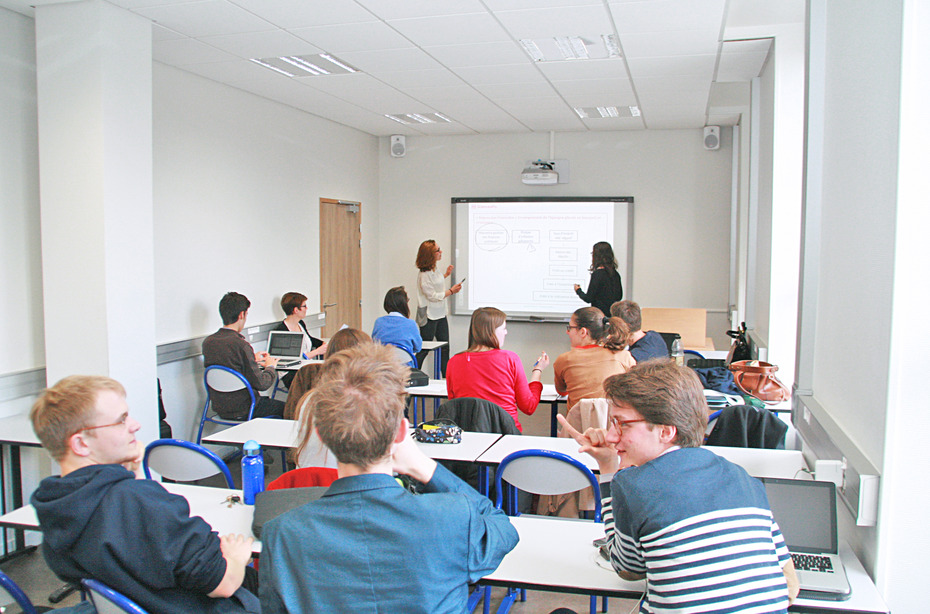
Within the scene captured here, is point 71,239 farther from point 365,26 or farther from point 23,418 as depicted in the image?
point 365,26

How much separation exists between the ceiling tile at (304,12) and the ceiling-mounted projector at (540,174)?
419 centimetres

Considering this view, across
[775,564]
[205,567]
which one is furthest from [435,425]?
[775,564]

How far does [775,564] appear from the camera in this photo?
59.7 inches

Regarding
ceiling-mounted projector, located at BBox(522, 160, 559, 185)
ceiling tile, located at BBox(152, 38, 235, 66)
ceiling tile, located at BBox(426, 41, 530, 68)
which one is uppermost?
ceiling tile, located at BBox(426, 41, 530, 68)

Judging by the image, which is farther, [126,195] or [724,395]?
[724,395]

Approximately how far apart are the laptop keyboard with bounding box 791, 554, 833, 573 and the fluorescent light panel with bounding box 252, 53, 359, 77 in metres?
4.08

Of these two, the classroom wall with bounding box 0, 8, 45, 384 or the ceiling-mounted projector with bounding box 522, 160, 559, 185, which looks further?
the ceiling-mounted projector with bounding box 522, 160, 559, 185

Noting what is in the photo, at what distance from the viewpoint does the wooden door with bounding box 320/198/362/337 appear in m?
7.17

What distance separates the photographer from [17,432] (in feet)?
11.3

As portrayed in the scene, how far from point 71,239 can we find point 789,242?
13.9ft

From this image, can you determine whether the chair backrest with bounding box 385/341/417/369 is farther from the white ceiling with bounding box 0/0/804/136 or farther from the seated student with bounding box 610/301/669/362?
the white ceiling with bounding box 0/0/804/136

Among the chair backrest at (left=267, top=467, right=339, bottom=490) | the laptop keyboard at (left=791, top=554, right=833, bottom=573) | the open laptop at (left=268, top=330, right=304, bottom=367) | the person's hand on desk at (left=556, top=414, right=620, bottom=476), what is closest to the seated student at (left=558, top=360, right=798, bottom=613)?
the person's hand on desk at (left=556, top=414, right=620, bottom=476)

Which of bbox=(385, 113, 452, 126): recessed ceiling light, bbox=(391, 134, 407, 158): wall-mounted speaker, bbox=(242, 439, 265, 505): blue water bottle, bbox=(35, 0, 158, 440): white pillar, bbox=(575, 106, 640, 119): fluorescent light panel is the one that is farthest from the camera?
bbox=(391, 134, 407, 158): wall-mounted speaker

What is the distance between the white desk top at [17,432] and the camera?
10.8 ft
